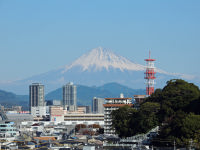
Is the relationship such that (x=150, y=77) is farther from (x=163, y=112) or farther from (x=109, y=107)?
(x=163, y=112)

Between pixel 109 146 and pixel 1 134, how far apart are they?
26.5 meters

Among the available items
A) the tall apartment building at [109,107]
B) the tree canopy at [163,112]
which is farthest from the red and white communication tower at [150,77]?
the tree canopy at [163,112]

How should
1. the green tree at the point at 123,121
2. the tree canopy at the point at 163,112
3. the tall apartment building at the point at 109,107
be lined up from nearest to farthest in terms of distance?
the tree canopy at the point at 163,112, the green tree at the point at 123,121, the tall apartment building at the point at 109,107

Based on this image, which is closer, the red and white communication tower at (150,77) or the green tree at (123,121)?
the green tree at (123,121)

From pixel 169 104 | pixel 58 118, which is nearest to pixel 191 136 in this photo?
pixel 169 104

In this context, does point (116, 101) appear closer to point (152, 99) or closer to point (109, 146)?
point (152, 99)

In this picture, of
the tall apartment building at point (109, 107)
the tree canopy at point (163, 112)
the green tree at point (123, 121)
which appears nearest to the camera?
the tree canopy at point (163, 112)

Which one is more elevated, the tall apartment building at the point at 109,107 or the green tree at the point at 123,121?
the tall apartment building at the point at 109,107

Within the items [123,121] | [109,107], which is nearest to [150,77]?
[109,107]

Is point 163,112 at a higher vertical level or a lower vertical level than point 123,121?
higher

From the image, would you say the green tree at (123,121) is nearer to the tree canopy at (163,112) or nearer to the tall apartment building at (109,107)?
the tree canopy at (163,112)

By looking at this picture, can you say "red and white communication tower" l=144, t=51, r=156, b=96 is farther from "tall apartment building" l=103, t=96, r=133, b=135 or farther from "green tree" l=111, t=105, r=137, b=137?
"green tree" l=111, t=105, r=137, b=137

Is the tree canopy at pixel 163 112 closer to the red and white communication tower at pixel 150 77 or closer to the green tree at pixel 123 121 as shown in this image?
the green tree at pixel 123 121

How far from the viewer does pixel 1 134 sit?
315 ft
